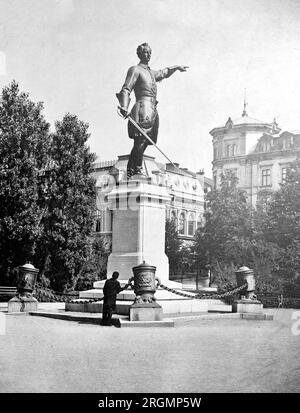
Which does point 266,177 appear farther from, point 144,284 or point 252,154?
point 144,284

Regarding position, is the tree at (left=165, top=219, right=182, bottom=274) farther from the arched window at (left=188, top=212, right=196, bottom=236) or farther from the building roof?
the arched window at (left=188, top=212, right=196, bottom=236)

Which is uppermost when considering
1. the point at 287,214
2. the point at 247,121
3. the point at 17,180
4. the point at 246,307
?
the point at 247,121

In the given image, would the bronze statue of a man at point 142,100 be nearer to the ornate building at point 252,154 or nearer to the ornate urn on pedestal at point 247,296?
the ornate urn on pedestal at point 247,296

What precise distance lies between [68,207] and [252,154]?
24.6 metres

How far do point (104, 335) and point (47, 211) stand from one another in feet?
63.1

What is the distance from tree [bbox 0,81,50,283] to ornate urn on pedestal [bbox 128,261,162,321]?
14955 millimetres

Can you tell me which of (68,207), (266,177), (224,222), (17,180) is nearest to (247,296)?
(17,180)

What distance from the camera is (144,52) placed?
52.2 ft

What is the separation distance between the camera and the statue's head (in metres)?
15.9

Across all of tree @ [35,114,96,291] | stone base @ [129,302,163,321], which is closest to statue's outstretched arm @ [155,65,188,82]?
stone base @ [129,302,163,321]

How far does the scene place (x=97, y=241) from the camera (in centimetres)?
3469

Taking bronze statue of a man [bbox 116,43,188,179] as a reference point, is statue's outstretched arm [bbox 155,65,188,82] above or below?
above

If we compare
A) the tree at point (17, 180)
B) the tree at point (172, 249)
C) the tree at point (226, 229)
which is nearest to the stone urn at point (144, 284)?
the tree at point (17, 180)

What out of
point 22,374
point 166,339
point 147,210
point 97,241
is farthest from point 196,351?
point 97,241
